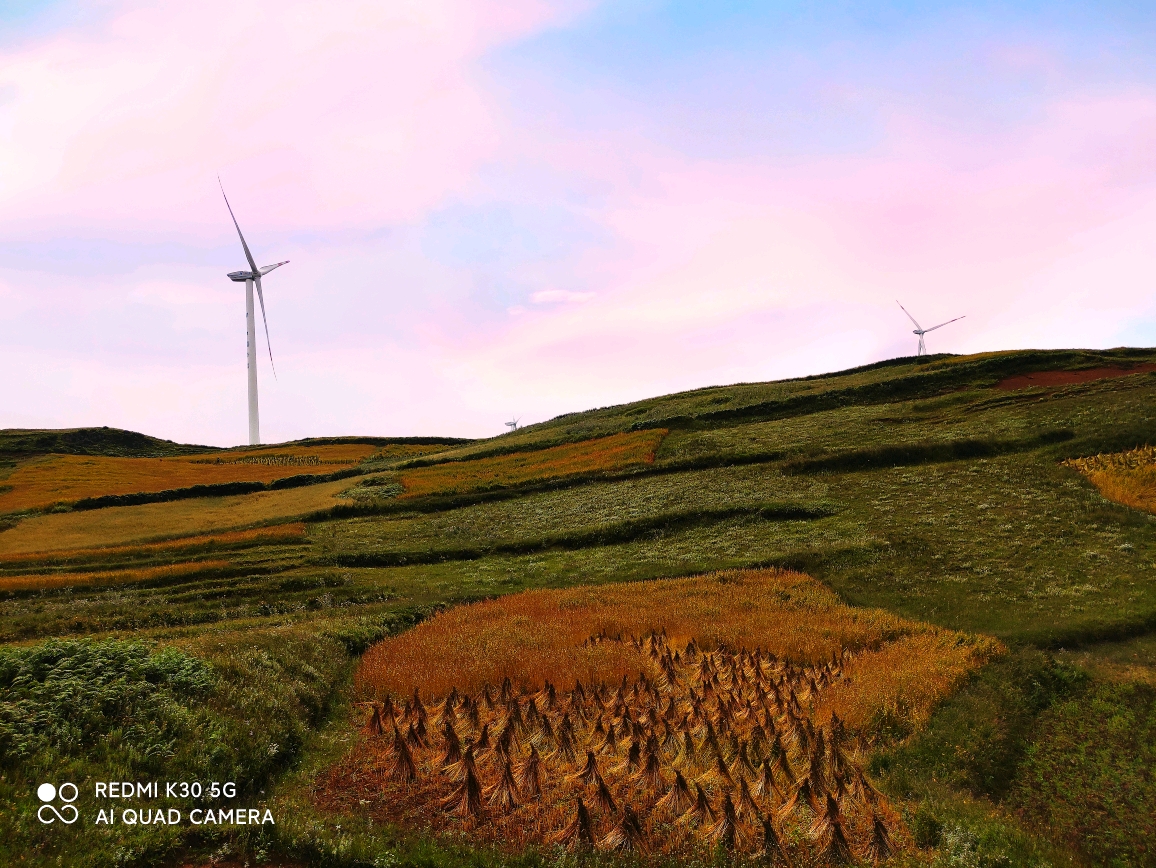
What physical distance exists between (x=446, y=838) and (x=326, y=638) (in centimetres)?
1309

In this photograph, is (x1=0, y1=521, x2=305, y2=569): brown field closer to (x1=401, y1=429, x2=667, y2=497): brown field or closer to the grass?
(x1=401, y1=429, x2=667, y2=497): brown field

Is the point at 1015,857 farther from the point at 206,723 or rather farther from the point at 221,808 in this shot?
the point at 206,723

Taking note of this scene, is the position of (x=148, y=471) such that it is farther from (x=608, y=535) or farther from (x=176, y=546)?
(x=608, y=535)

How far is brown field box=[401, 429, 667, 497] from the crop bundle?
124 feet

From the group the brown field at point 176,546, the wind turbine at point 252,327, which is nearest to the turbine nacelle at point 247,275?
the wind turbine at point 252,327

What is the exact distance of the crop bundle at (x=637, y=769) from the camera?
1192 cm

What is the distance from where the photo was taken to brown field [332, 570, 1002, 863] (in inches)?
483

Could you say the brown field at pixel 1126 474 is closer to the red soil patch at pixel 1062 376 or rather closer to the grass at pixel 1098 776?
the grass at pixel 1098 776

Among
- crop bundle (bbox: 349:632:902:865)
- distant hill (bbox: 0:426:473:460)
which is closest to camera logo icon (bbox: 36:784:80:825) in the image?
crop bundle (bbox: 349:632:902:865)

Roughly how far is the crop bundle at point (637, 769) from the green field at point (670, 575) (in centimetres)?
84

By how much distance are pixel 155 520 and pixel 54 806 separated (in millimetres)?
48819

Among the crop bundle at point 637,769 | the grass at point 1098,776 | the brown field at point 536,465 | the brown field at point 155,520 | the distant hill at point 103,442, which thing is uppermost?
the distant hill at point 103,442

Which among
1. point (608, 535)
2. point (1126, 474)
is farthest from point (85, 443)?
point (1126, 474)

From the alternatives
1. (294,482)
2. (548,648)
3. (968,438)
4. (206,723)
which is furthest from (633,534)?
(294,482)
